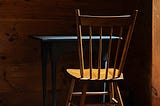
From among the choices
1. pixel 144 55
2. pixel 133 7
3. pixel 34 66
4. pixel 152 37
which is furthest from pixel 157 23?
pixel 34 66

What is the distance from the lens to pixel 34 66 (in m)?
3.07

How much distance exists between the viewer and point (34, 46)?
10.0ft

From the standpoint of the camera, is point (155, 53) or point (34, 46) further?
point (34, 46)

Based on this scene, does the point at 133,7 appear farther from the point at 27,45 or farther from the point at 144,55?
the point at 27,45

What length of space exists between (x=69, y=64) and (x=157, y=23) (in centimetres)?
98

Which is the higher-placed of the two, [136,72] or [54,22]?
[54,22]

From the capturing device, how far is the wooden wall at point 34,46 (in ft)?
9.71

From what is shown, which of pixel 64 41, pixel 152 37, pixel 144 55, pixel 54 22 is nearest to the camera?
pixel 64 41

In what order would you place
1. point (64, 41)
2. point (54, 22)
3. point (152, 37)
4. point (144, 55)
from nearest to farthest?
point (64, 41) → point (152, 37) → point (144, 55) → point (54, 22)

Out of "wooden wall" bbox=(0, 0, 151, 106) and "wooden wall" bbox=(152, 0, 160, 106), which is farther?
"wooden wall" bbox=(0, 0, 151, 106)

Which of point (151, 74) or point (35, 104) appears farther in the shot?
point (35, 104)

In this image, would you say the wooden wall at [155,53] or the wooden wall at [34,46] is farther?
the wooden wall at [34,46]

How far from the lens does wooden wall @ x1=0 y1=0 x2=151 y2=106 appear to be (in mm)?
2961

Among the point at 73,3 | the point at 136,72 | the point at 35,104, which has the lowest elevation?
the point at 35,104
